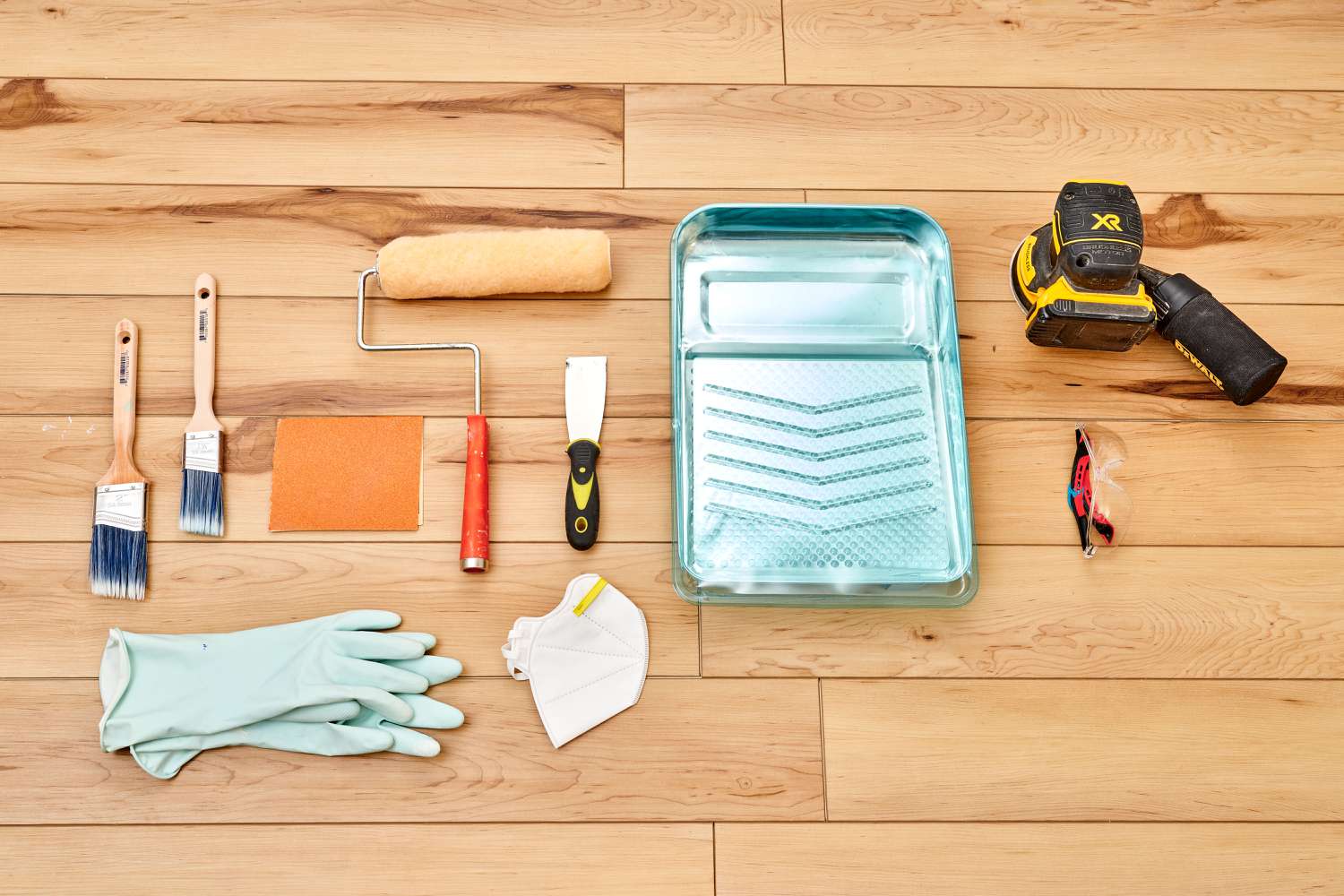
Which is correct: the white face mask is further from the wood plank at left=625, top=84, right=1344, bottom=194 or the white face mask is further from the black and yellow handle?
the wood plank at left=625, top=84, right=1344, bottom=194

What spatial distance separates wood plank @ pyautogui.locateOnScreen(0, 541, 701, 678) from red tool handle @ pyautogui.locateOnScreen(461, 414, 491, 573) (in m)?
0.03

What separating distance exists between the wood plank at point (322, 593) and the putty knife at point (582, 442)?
35mm

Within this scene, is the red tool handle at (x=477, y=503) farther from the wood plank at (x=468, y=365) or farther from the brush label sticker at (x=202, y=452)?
the brush label sticker at (x=202, y=452)

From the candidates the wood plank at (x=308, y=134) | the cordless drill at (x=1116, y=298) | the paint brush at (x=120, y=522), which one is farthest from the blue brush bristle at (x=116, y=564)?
the cordless drill at (x=1116, y=298)

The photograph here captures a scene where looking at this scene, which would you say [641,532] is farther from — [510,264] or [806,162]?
[806,162]

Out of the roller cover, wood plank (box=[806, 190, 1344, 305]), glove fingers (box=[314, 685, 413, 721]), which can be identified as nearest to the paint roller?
the roller cover

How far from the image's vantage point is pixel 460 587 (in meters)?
0.99

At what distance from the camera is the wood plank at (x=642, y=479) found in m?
1.01

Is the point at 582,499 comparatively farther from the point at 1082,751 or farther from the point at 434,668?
the point at 1082,751

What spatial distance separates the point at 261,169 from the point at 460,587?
2.00 ft

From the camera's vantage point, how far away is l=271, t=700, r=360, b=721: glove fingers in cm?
92

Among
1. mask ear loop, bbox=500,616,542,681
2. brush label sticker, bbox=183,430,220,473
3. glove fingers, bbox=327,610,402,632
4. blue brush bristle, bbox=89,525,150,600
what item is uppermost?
brush label sticker, bbox=183,430,220,473

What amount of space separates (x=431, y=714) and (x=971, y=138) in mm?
992

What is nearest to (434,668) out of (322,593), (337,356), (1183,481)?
(322,593)
